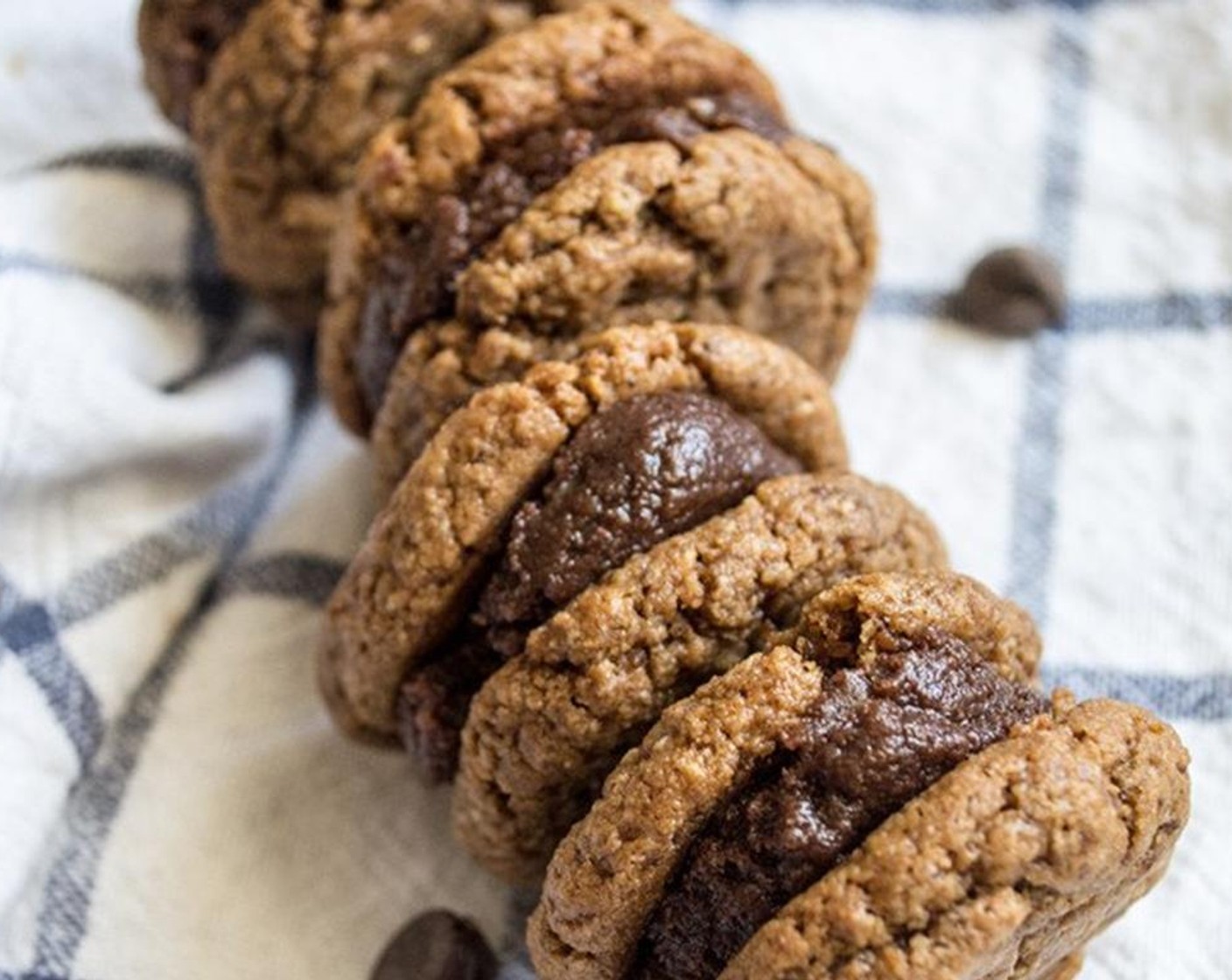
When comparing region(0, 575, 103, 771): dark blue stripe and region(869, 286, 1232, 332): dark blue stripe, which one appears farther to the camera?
region(869, 286, 1232, 332): dark blue stripe

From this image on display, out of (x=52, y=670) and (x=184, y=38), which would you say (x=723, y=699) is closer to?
(x=52, y=670)

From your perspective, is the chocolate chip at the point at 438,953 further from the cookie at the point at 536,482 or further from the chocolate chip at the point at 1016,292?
the chocolate chip at the point at 1016,292

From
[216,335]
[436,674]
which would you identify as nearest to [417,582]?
[436,674]

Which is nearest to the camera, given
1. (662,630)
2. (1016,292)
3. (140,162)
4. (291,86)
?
(662,630)

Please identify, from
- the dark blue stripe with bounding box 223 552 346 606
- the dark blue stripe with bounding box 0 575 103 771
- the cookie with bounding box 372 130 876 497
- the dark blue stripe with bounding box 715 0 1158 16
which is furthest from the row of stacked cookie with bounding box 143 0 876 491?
the dark blue stripe with bounding box 715 0 1158 16

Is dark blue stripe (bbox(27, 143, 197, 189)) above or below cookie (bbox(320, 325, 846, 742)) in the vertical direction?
below

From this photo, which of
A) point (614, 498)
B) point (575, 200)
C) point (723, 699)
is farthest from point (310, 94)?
point (723, 699)

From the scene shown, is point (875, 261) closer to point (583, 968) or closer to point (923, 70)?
point (923, 70)

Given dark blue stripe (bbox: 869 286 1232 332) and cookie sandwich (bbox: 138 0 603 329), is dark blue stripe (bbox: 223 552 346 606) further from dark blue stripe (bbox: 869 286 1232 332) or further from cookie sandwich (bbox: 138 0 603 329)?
dark blue stripe (bbox: 869 286 1232 332)
